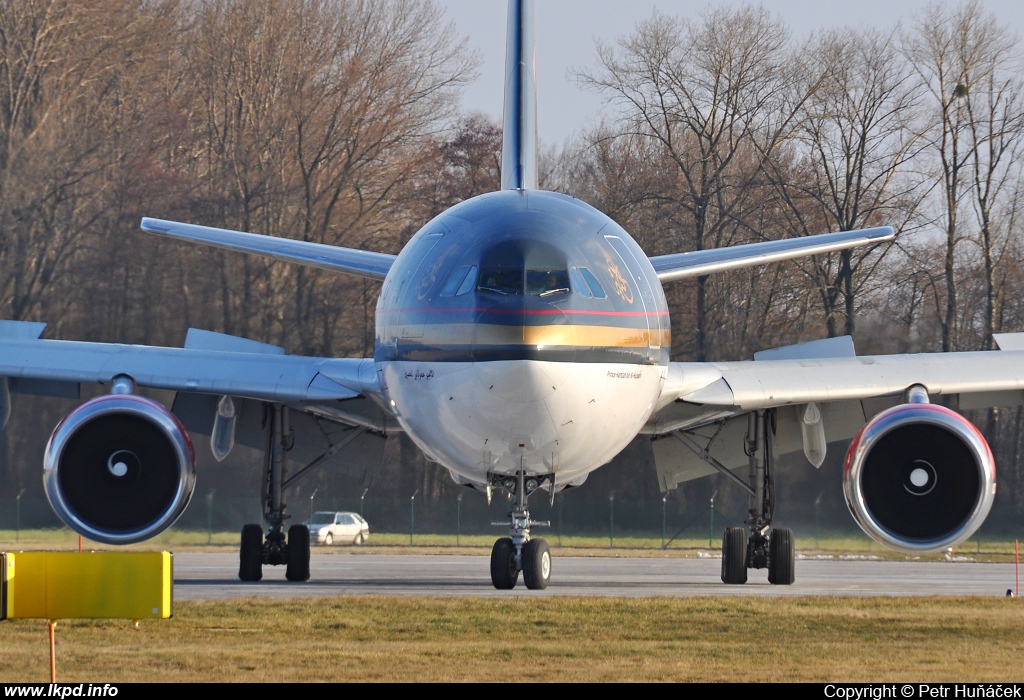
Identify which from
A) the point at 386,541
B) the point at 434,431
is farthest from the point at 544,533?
the point at 434,431

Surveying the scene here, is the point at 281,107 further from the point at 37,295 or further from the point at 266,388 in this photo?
the point at 266,388

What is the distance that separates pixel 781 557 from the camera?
60.1 ft

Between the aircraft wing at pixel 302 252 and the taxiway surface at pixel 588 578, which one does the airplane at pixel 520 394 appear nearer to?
the aircraft wing at pixel 302 252

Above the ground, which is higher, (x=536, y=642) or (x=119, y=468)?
(x=119, y=468)

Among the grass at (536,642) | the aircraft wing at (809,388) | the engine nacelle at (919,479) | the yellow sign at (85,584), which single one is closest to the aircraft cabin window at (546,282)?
the grass at (536,642)

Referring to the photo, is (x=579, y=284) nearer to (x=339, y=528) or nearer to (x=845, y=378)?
(x=845, y=378)

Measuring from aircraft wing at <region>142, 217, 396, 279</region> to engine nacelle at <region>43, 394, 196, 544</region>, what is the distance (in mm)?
2337

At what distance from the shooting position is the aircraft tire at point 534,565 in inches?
571

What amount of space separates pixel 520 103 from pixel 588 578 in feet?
21.2

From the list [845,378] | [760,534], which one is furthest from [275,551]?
[845,378]

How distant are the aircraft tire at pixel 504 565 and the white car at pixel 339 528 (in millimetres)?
18961

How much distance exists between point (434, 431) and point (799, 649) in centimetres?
358

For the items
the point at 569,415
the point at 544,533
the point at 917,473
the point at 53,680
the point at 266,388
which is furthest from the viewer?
the point at 544,533

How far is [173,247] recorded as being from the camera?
3769cm
